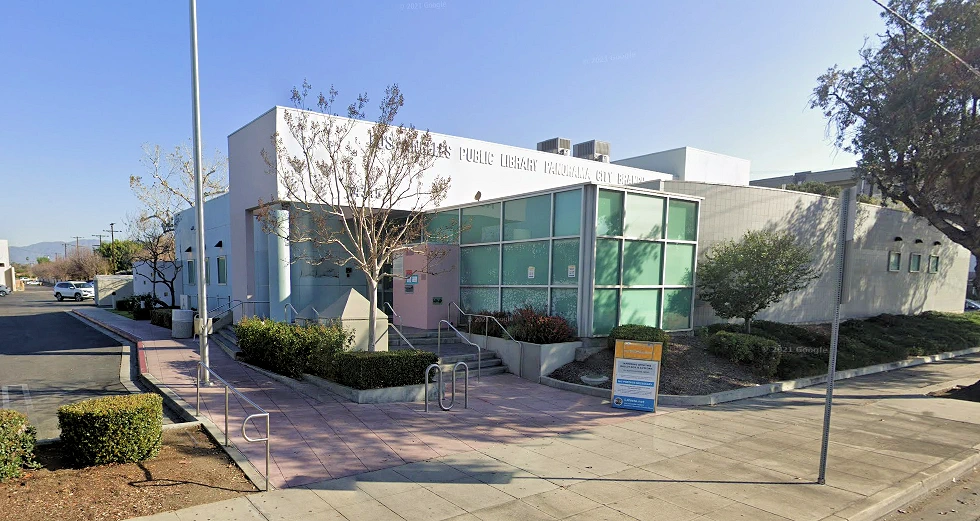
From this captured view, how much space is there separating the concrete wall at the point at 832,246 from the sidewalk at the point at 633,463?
22.1ft

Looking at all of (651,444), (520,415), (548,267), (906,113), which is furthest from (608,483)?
(906,113)

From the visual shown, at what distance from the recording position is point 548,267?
12797mm

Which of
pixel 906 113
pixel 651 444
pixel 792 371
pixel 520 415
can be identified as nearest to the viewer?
pixel 651 444

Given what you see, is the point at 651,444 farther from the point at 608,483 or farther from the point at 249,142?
the point at 249,142

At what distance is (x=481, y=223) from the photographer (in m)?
14.9

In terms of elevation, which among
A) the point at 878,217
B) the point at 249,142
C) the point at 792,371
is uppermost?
the point at 249,142

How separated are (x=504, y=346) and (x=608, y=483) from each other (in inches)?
250

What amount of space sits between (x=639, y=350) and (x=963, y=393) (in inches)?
291

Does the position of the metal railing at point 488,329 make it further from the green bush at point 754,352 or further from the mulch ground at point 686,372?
the green bush at point 754,352

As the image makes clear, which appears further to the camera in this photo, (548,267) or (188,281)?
(188,281)

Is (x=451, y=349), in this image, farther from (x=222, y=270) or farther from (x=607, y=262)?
(x=222, y=270)

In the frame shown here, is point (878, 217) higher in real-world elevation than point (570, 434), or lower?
higher

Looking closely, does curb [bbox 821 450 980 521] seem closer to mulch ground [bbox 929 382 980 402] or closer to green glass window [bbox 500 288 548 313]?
mulch ground [bbox 929 382 980 402]

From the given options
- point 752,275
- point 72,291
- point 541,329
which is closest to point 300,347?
point 541,329
